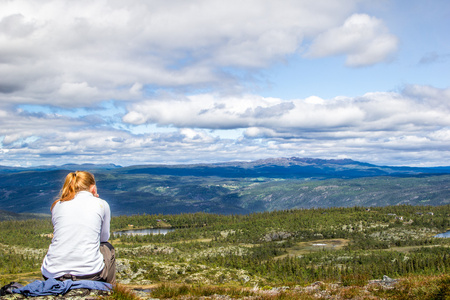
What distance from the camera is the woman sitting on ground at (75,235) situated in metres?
14.0

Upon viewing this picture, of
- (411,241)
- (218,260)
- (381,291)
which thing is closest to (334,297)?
(381,291)

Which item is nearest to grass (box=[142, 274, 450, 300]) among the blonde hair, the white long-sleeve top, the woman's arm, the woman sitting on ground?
the woman's arm

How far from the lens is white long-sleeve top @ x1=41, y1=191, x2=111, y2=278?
14.0 meters

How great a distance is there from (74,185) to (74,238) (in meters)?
2.12

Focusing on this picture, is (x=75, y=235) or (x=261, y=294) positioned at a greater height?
(x=75, y=235)

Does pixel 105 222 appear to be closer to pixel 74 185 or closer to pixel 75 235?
pixel 75 235

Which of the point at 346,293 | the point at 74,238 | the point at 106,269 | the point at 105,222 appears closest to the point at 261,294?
the point at 346,293

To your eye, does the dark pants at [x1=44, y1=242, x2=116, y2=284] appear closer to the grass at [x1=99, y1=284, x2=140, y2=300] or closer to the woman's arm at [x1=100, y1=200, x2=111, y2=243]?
the woman's arm at [x1=100, y1=200, x2=111, y2=243]

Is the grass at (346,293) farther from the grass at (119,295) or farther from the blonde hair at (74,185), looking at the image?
the blonde hair at (74,185)

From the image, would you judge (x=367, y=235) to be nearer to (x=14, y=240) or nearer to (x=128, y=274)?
(x=128, y=274)

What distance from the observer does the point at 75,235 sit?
13992 mm

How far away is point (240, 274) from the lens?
74.6 metres

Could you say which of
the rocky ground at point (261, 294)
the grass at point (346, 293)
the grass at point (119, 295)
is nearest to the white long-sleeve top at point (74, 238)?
the rocky ground at point (261, 294)

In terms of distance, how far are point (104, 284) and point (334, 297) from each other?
1331 centimetres
